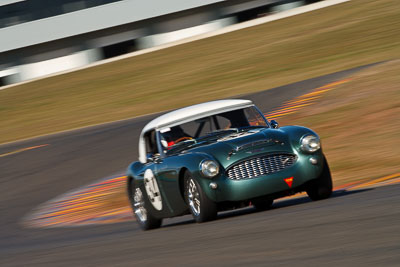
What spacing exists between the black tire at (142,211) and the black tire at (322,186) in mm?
2081

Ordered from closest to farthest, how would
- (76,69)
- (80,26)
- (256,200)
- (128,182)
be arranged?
(256,200) → (128,182) → (76,69) → (80,26)

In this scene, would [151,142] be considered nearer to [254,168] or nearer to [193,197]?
[193,197]

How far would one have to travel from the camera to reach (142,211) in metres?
9.94

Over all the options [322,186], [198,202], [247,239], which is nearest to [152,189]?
[198,202]

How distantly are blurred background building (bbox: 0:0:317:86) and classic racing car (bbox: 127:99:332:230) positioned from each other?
1578 inches

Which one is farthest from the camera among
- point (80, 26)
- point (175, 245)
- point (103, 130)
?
point (80, 26)

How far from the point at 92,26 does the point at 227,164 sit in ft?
141

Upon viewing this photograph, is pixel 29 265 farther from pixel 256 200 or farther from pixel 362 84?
pixel 362 84

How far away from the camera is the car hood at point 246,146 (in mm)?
8078

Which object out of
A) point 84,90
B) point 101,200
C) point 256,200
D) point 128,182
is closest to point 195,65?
point 84,90

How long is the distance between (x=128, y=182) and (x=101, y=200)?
13.0 ft

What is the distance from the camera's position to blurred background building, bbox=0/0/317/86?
162 ft

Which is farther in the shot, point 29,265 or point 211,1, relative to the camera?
point 211,1

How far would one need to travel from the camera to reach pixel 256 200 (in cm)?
805
